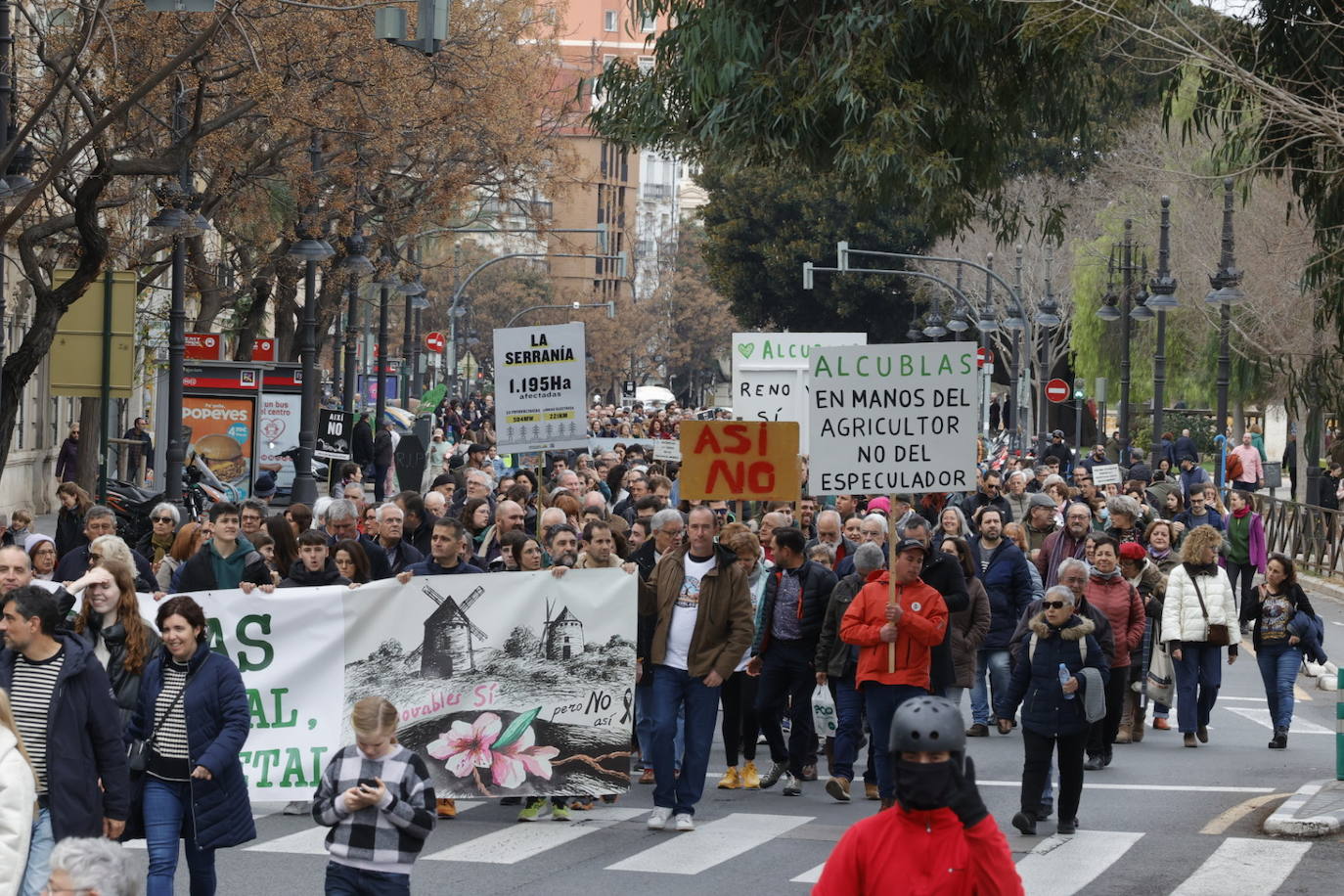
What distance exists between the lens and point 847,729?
1262cm

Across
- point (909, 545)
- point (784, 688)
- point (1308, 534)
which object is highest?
point (909, 545)

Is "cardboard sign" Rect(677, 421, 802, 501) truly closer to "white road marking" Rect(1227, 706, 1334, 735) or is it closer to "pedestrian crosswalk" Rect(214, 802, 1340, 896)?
"pedestrian crosswalk" Rect(214, 802, 1340, 896)

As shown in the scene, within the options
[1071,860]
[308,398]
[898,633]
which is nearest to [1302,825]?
[1071,860]

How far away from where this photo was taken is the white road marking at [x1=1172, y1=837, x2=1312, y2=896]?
406 inches

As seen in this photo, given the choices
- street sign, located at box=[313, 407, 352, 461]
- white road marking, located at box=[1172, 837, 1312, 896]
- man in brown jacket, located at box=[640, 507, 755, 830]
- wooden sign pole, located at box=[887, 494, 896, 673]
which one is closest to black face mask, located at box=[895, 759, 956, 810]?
white road marking, located at box=[1172, 837, 1312, 896]

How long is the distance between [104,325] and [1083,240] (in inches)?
1802

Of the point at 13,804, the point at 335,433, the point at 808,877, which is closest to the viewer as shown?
the point at 13,804

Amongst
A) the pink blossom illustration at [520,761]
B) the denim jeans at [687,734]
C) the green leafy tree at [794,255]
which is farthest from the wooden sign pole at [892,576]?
the green leafy tree at [794,255]

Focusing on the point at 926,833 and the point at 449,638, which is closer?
the point at 926,833

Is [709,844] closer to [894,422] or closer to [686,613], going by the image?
[686,613]

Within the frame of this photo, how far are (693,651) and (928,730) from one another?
21.7ft

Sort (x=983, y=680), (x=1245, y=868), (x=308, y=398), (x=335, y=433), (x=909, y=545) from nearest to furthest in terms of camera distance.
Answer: (x=1245, y=868) < (x=909, y=545) < (x=983, y=680) < (x=308, y=398) < (x=335, y=433)

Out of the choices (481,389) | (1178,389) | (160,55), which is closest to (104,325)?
(160,55)

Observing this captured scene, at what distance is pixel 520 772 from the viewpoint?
11953mm
